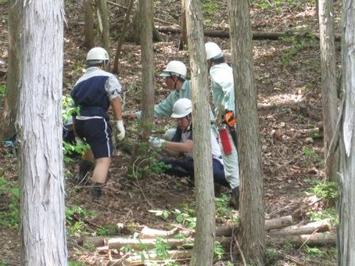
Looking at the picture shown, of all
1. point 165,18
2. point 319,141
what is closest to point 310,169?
point 319,141

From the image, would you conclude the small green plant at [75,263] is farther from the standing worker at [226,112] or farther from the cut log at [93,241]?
the standing worker at [226,112]

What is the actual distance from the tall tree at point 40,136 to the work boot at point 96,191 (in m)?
4.05

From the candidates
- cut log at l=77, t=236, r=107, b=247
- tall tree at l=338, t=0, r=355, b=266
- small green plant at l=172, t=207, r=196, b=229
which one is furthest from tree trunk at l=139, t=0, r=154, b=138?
tall tree at l=338, t=0, r=355, b=266

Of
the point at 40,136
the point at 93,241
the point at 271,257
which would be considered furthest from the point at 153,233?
the point at 40,136

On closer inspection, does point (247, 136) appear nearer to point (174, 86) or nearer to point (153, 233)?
point (153, 233)

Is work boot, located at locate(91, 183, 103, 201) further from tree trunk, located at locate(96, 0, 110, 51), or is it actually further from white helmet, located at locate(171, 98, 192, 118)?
tree trunk, located at locate(96, 0, 110, 51)

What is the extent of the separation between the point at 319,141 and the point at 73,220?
17.7ft

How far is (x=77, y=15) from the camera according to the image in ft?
56.3

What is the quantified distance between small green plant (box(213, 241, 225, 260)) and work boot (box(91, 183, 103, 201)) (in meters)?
1.83

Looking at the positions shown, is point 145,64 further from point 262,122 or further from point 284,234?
point 262,122

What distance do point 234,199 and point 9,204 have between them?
2.82m

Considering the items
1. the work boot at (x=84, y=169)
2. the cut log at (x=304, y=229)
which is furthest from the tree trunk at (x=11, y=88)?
the cut log at (x=304, y=229)

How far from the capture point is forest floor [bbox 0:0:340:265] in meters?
8.04

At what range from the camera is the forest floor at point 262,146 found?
8039 mm
